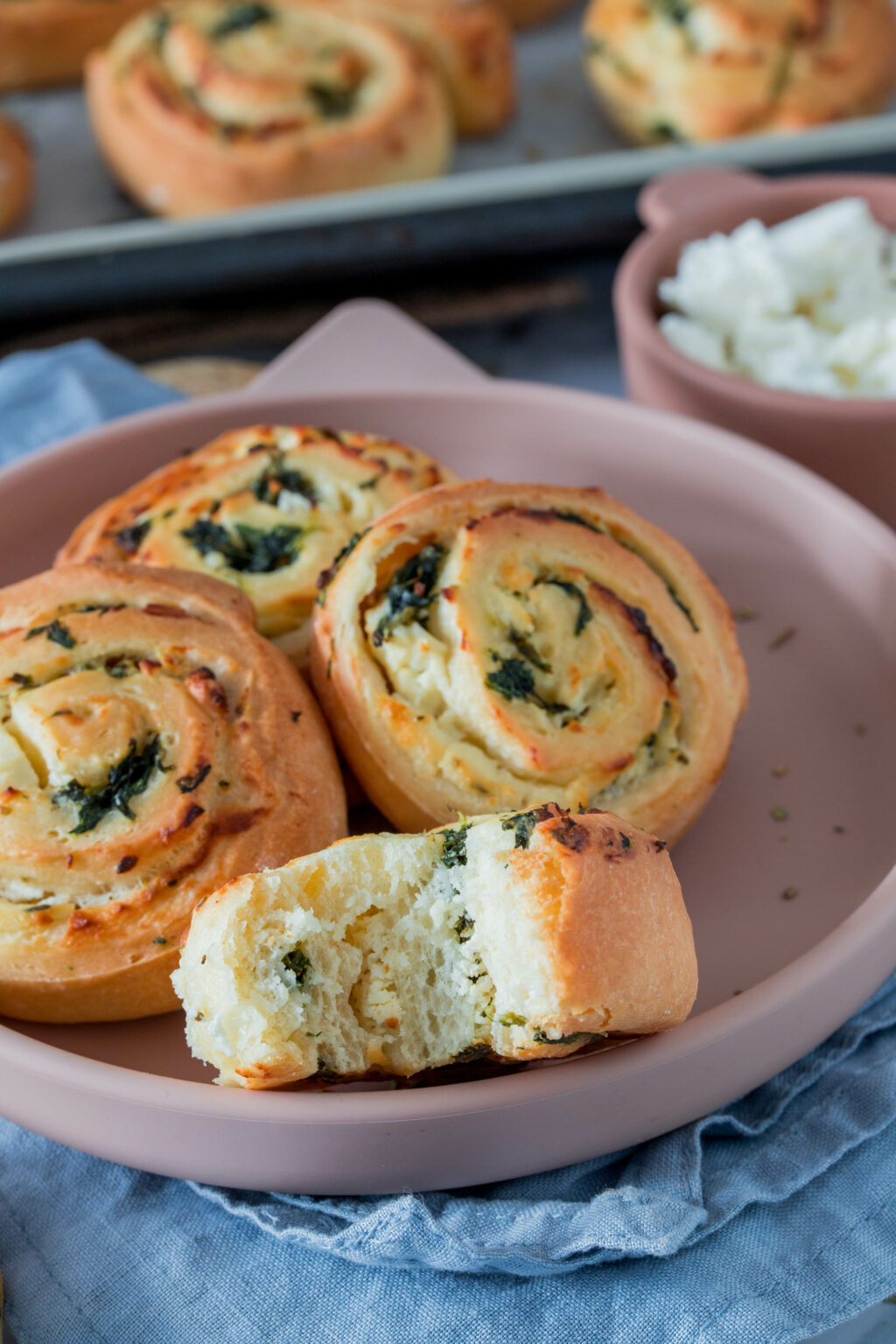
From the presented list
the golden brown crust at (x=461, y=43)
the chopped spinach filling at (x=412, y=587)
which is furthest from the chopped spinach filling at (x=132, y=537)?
the golden brown crust at (x=461, y=43)

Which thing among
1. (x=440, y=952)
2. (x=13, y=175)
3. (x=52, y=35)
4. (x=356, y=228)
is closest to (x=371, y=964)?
(x=440, y=952)

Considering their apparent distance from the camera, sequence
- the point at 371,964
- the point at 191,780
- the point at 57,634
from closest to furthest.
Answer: the point at 371,964, the point at 191,780, the point at 57,634

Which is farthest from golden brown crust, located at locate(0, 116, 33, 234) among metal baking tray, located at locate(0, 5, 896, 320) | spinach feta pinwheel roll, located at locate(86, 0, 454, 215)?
spinach feta pinwheel roll, located at locate(86, 0, 454, 215)

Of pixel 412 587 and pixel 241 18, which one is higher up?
pixel 241 18

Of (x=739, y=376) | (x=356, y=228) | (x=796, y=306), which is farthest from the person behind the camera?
(x=356, y=228)

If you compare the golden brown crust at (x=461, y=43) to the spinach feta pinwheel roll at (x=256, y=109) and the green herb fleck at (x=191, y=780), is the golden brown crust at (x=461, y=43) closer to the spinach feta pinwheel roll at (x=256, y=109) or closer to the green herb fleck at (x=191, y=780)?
the spinach feta pinwheel roll at (x=256, y=109)

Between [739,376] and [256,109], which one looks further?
[256,109]

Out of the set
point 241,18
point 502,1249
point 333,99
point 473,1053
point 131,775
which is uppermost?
point 241,18

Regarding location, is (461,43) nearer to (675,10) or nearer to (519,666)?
(675,10)
